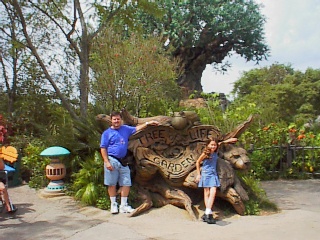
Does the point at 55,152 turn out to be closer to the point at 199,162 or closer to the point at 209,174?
the point at 199,162

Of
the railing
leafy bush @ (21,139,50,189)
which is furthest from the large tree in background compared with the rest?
leafy bush @ (21,139,50,189)

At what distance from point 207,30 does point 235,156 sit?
21886mm

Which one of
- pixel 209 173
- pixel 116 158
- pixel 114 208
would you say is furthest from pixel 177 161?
pixel 114 208

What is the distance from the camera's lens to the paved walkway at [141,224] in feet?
16.9

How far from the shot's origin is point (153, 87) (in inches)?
552

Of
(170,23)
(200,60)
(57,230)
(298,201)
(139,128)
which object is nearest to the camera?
(57,230)

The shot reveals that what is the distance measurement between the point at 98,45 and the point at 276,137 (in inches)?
259

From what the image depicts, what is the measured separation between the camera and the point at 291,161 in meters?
11.1

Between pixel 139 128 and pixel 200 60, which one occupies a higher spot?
pixel 200 60

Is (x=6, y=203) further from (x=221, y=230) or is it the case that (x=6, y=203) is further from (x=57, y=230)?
(x=221, y=230)

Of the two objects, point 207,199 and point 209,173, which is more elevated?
point 209,173

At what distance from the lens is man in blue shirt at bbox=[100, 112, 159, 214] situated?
6273 mm

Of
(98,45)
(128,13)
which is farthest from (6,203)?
(98,45)

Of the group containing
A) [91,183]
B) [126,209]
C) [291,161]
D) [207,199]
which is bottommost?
[126,209]
